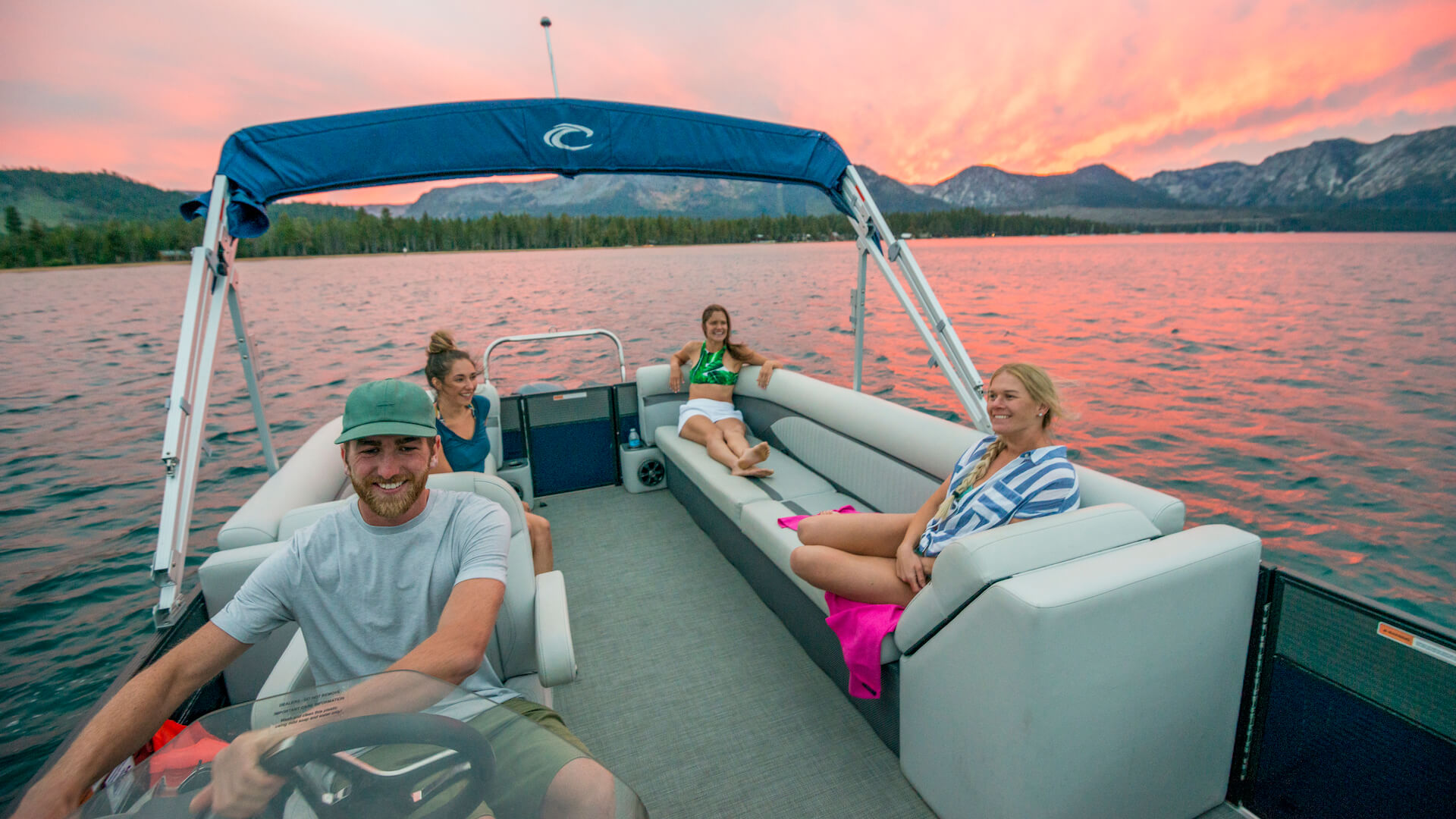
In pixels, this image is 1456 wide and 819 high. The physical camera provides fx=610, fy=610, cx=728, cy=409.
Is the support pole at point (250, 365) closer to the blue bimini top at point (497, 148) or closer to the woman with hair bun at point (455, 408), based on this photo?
the blue bimini top at point (497, 148)

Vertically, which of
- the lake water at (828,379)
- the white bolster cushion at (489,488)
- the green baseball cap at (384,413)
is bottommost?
the lake water at (828,379)

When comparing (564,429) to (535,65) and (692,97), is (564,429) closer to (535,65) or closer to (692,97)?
(535,65)

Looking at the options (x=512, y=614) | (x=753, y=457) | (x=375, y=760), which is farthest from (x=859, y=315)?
(x=375, y=760)

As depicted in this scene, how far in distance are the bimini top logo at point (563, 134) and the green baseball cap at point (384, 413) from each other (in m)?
2.21

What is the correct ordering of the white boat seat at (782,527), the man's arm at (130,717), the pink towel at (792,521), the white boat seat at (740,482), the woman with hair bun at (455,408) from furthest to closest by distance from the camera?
the white boat seat at (740,482) < the woman with hair bun at (455,408) < the pink towel at (792,521) < the white boat seat at (782,527) < the man's arm at (130,717)

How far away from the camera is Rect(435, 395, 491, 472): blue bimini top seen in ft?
9.59

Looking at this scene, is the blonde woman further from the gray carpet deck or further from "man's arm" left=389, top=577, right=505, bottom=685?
"man's arm" left=389, top=577, right=505, bottom=685

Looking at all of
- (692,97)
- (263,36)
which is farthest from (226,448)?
(692,97)

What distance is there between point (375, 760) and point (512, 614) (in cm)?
87

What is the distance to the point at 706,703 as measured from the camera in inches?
88.2

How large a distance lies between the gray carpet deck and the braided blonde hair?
84cm

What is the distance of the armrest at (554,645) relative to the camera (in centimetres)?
150

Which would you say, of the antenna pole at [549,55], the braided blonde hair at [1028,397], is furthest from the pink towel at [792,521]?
the antenna pole at [549,55]

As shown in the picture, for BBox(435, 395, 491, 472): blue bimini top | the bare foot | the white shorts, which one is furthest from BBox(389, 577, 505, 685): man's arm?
the white shorts
